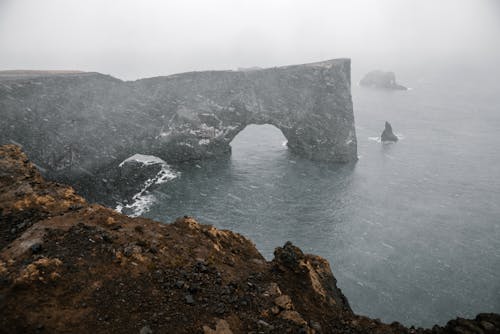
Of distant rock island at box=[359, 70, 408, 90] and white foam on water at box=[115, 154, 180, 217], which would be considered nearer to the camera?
white foam on water at box=[115, 154, 180, 217]

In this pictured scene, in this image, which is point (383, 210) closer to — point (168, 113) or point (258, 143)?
point (258, 143)

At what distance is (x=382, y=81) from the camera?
190 m

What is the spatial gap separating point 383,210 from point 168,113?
179 feet

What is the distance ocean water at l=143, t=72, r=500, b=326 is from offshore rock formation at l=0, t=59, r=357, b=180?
7421 mm

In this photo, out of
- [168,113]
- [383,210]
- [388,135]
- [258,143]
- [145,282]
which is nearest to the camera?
[145,282]

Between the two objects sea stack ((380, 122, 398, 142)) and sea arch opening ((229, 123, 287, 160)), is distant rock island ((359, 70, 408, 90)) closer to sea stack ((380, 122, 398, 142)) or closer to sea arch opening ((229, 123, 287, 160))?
sea stack ((380, 122, 398, 142))

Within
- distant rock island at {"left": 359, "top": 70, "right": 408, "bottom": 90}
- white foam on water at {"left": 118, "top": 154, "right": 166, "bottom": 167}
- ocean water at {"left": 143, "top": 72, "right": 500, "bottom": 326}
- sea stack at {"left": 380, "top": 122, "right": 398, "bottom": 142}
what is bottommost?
ocean water at {"left": 143, "top": 72, "right": 500, "bottom": 326}

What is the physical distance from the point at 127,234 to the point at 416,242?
50.9 meters

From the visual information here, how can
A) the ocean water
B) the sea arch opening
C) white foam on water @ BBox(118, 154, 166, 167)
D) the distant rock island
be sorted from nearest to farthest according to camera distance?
the ocean water, white foam on water @ BBox(118, 154, 166, 167), the sea arch opening, the distant rock island

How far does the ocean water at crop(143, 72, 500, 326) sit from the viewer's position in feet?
155

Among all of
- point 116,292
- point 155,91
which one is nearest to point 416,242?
point 116,292

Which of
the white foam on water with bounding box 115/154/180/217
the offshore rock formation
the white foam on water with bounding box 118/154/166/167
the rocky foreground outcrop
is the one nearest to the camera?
Result: the rocky foreground outcrop

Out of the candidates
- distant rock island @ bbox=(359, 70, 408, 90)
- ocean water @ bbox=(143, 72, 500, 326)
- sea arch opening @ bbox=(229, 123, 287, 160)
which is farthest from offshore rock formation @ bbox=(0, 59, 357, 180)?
distant rock island @ bbox=(359, 70, 408, 90)

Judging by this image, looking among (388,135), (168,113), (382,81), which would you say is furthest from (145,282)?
(382,81)
